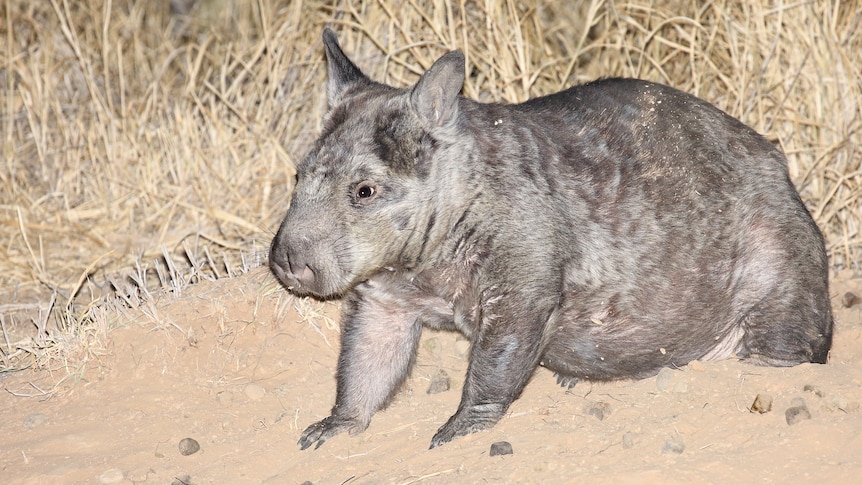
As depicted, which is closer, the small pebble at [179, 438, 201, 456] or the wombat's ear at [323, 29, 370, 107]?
the small pebble at [179, 438, 201, 456]

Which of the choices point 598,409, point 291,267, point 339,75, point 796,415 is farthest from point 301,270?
point 796,415

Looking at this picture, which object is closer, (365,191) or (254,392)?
(365,191)

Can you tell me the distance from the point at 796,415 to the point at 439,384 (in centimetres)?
184

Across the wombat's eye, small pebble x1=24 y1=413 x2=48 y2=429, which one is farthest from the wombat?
small pebble x1=24 y1=413 x2=48 y2=429

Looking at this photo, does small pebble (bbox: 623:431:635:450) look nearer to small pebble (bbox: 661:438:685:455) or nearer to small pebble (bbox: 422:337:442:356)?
small pebble (bbox: 661:438:685:455)

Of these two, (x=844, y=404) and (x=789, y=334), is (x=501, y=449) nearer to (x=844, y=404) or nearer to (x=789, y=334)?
(x=844, y=404)

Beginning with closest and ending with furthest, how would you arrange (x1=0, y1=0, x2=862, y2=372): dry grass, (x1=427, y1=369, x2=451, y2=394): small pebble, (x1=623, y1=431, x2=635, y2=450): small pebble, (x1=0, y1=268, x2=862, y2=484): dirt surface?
(x1=0, y1=268, x2=862, y2=484): dirt surface → (x1=623, y1=431, x2=635, y2=450): small pebble → (x1=427, y1=369, x2=451, y2=394): small pebble → (x1=0, y1=0, x2=862, y2=372): dry grass

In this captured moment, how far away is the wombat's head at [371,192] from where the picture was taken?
4.73 meters

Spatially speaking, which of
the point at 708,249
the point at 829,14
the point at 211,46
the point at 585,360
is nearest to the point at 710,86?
the point at 829,14

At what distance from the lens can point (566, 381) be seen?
552 centimetres

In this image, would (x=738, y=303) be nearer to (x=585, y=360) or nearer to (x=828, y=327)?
(x=828, y=327)

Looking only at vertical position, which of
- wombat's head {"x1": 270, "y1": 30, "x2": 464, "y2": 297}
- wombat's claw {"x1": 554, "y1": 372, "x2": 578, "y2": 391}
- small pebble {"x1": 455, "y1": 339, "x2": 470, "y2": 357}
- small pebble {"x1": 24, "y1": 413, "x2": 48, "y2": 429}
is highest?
wombat's head {"x1": 270, "y1": 30, "x2": 464, "y2": 297}

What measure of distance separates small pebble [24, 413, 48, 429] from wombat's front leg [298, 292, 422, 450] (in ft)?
4.46

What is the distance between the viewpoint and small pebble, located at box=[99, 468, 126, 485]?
4.76 meters
